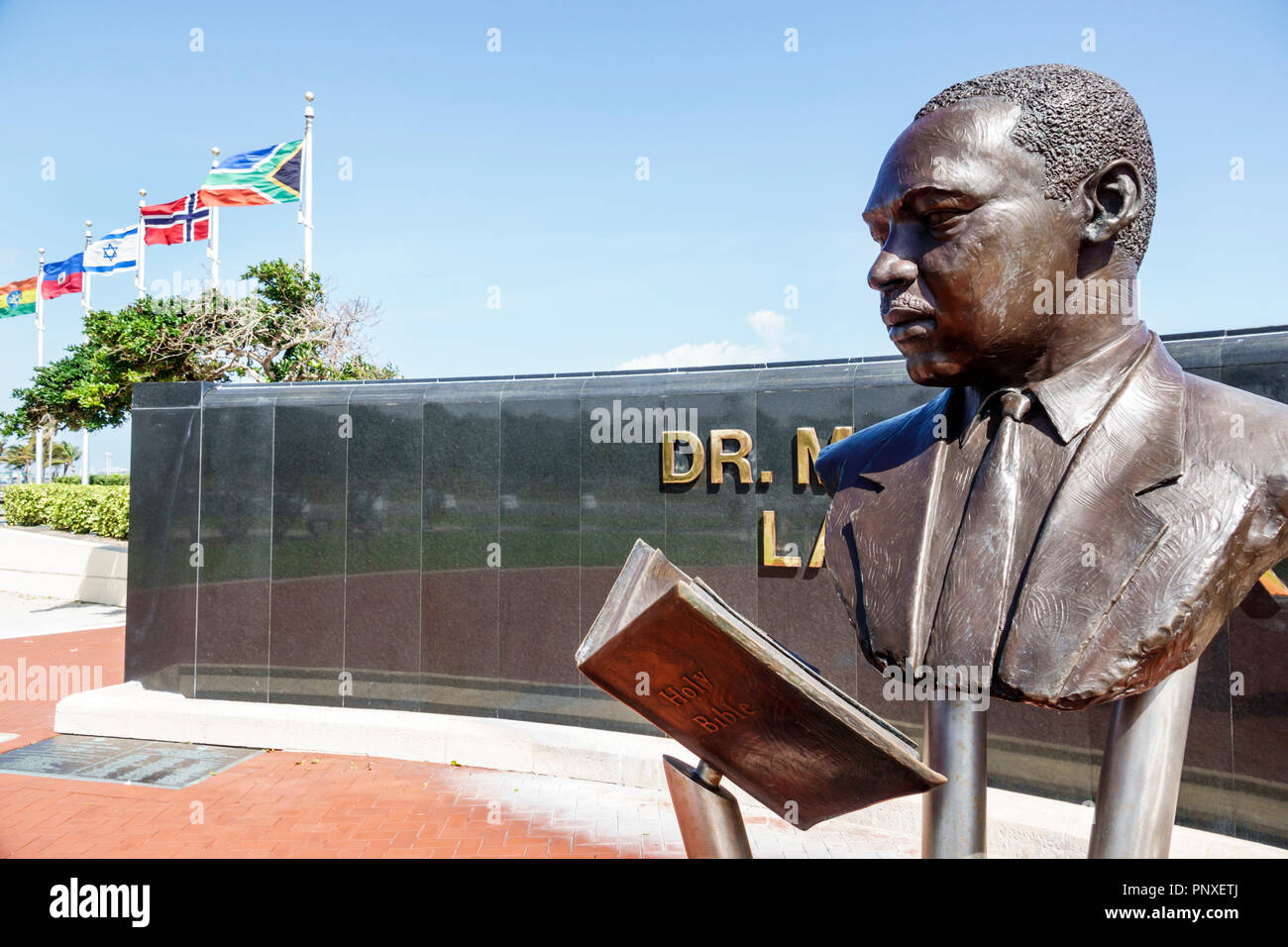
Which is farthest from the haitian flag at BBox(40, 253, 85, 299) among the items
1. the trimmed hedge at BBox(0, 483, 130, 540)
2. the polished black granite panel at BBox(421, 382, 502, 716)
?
the polished black granite panel at BBox(421, 382, 502, 716)

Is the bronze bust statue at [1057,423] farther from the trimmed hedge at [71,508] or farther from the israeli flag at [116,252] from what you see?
the israeli flag at [116,252]

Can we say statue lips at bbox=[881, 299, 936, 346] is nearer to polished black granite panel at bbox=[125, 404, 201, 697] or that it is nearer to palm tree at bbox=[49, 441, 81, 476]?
polished black granite panel at bbox=[125, 404, 201, 697]

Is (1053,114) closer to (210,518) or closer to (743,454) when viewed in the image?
(743,454)

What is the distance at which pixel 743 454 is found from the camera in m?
6.75

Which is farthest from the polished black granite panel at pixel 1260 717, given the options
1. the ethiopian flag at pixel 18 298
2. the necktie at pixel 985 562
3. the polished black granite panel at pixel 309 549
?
the ethiopian flag at pixel 18 298

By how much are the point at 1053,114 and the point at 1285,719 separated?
422 centimetres

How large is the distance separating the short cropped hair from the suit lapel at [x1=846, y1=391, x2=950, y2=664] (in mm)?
647

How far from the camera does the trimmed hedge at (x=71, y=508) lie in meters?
18.7

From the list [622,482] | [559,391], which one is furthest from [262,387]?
[622,482]

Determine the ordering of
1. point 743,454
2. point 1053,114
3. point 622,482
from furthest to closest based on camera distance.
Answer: point 622,482
point 743,454
point 1053,114

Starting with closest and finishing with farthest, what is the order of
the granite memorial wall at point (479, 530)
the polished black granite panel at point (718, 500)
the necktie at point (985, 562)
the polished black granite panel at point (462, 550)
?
1. the necktie at point (985, 562)
2. the granite memorial wall at point (479, 530)
3. the polished black granite panel at point (718, 500)
4. the polished black granite panel at point (462, 550)

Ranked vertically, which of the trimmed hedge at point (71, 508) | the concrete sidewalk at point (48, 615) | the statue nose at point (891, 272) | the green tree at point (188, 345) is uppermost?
the green tree at point (188, 345)

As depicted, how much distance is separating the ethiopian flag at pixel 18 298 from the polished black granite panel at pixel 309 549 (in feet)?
91.1

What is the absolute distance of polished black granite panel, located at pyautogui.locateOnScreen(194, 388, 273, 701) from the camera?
8125mm
